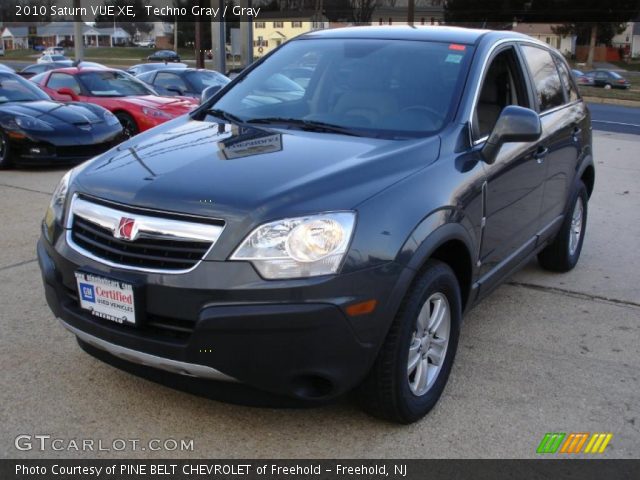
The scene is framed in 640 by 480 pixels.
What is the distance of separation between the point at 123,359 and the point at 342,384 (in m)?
0.95

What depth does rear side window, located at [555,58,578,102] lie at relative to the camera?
534 cm

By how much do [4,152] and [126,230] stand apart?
289 inches

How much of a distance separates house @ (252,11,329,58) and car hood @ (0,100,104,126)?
29.2 metres

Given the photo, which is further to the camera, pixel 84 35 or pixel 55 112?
pixel 84 35

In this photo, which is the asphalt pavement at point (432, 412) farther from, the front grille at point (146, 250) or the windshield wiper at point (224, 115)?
the windshield wiper at point (224, 115)

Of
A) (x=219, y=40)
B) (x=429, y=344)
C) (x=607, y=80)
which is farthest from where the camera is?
(x=607, y=80)

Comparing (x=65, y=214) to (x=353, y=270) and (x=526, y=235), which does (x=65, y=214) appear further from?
(x=526, y=235)

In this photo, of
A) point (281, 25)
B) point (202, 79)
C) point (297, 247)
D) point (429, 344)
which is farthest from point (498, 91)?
point (281, 25)

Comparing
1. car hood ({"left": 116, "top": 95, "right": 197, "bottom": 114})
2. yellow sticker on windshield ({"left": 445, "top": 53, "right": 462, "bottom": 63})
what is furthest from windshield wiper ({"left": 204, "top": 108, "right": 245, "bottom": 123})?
car hood ({"left": 116, "top": 95, "right": 197, "bottom": 114})

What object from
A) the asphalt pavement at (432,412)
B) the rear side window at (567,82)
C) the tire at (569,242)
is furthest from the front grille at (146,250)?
the rear side window at (567,82)

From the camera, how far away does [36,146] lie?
9.15m

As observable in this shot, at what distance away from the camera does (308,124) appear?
3.73 metres

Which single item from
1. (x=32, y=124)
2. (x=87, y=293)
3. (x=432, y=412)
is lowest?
(x=432, y=412)
